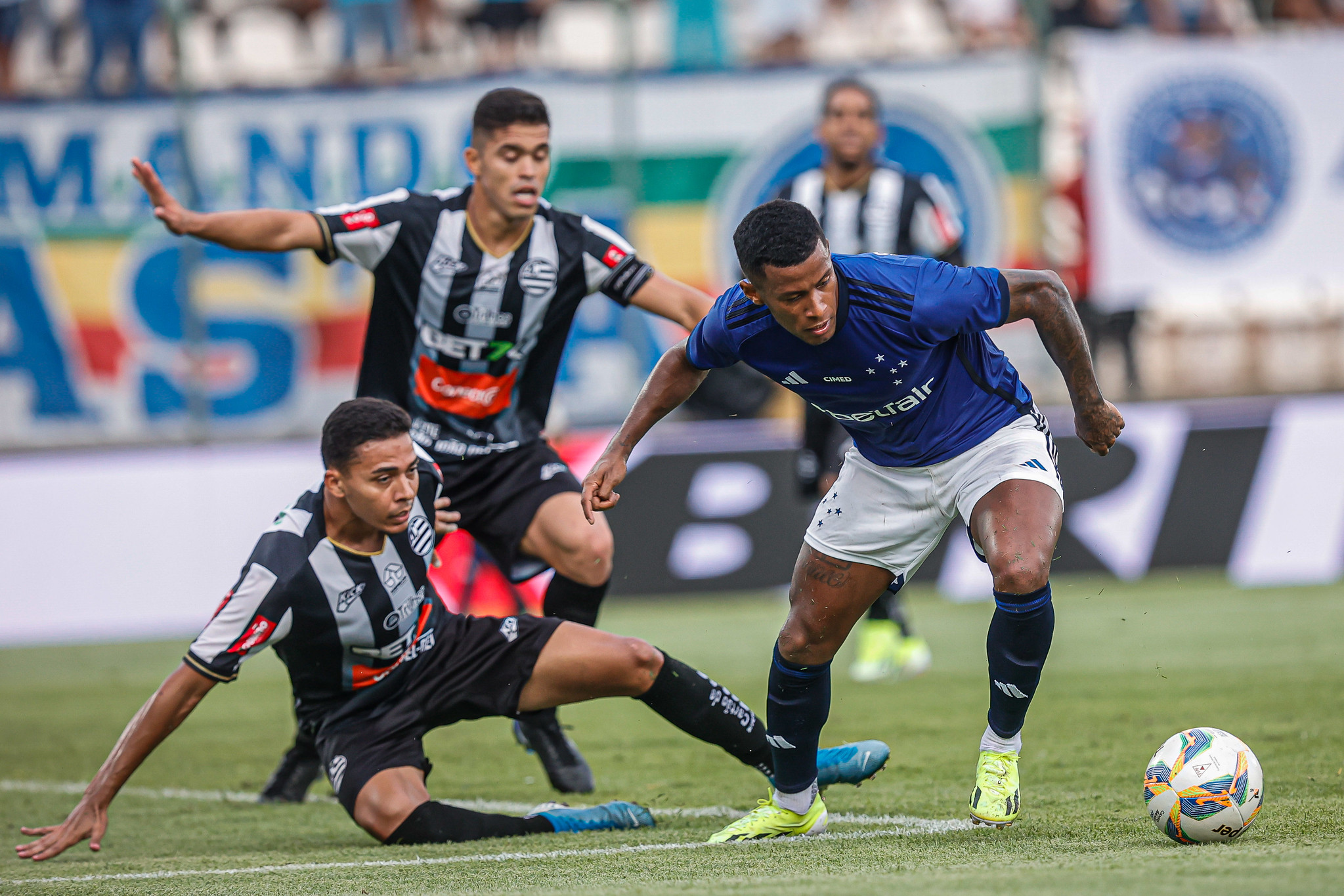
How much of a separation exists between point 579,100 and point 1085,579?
192 inches

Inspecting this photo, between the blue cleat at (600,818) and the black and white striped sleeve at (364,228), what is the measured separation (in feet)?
7.02

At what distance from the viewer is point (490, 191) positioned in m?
5.79

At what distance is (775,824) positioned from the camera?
4.59m

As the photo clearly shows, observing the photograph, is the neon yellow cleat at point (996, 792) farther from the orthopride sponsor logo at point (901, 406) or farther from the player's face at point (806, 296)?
the player's face at point (806, 296)

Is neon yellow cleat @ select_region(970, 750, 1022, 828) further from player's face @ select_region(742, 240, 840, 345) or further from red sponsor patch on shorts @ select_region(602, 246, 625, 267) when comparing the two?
red sponsor patch on shorts @ select_region(602, 246, 625, 267)

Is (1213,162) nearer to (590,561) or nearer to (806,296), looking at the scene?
(590,561)

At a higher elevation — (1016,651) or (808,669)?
(1016,651)

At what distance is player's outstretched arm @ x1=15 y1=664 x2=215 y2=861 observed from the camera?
172 inches

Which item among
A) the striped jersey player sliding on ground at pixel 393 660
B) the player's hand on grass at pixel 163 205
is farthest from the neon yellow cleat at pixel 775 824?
the player's hand on grass at pixel 163 205

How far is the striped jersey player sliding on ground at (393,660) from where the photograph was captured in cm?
467

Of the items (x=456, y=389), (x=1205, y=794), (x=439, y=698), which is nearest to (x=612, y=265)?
(x=456, y=389)

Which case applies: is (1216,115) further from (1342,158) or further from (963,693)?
(963,693)

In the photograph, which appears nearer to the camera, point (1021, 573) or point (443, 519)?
point (1021, 573)

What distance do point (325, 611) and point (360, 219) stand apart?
5.33 ft
